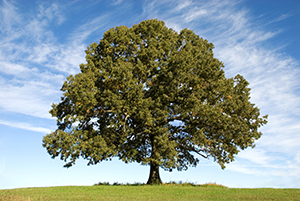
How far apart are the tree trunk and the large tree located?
95 mm

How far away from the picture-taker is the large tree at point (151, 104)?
2355 cm

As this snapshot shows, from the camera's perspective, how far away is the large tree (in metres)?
23.5

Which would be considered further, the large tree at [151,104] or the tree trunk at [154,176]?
the tree trunk at [154,176]

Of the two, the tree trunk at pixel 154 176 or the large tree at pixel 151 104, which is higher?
the large tree at pixel 151 104

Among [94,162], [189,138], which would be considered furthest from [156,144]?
[94,162]

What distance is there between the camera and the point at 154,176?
26922mm

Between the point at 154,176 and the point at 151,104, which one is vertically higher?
the point at 151,104

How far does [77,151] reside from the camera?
23.3 meters

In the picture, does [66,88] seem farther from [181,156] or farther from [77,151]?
[181,156]

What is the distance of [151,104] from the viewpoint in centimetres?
2392

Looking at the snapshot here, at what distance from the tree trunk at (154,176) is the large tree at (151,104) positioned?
0.09 metres

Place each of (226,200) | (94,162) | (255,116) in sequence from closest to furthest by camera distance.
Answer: (226,200) < (94,162) < (255,116)

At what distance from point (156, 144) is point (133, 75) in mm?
6764

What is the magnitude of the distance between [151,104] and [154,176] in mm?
7697
